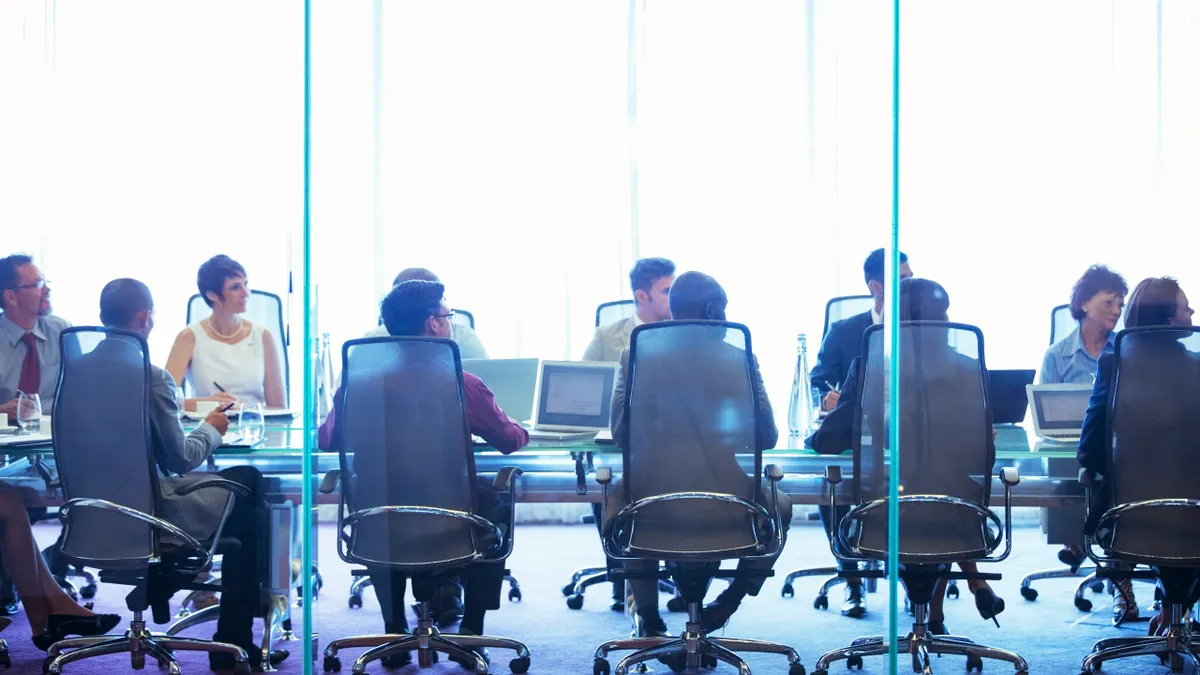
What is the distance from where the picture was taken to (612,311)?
4.64m

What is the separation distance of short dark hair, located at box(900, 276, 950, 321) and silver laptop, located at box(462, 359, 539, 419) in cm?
211

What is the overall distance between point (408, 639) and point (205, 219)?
4.16 ft

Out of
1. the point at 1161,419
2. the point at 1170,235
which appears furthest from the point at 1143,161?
the point at 1161,419

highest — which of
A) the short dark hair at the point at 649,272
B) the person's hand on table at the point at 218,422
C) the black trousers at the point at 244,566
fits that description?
the short dark hair at the point at 649,272

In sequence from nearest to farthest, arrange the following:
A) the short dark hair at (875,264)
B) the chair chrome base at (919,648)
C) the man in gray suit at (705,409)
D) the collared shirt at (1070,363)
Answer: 1. the short dark hair at (875,264)
2. the chair chrome base at (919,648)
3. the man in gray suit at (705,409)
4. the collared shirt at (1070,363)

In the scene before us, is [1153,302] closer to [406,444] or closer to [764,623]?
[764,623]

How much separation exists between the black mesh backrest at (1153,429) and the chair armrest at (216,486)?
1.94 m

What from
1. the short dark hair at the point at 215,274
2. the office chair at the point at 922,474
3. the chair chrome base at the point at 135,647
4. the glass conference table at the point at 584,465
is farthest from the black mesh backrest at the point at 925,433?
the chair chrome base at the point at 135,647

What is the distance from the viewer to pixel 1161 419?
2.42 m

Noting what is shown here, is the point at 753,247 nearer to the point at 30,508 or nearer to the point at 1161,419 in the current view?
the point at 1161,419

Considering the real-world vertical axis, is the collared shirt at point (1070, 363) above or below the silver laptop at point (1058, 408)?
Answer: above

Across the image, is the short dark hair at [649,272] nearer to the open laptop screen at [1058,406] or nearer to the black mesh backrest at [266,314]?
the open laptop screen at [1058,406]

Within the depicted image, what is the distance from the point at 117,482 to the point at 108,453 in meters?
0.08

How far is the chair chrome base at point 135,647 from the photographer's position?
8.70 ft
